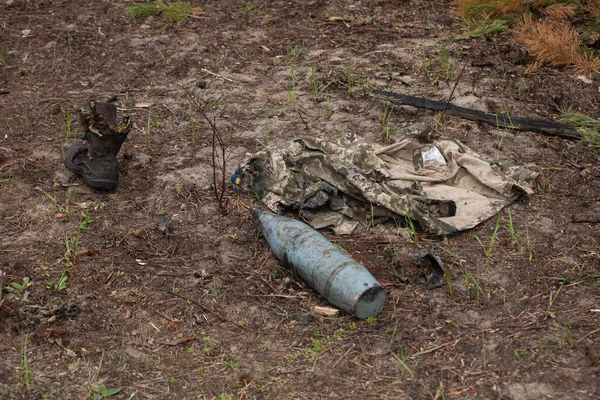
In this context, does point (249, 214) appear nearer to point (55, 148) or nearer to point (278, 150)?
point (278, 150)

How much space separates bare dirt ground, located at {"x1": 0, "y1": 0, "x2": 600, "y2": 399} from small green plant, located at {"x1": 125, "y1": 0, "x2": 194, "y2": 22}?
0.86ft

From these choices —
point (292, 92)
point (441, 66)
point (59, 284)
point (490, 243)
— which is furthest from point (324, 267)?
point (441, 66)

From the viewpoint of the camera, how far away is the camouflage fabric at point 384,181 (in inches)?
145

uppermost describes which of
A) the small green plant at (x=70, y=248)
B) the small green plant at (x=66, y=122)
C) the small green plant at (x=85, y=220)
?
the small green plant at (x=70, y=248)

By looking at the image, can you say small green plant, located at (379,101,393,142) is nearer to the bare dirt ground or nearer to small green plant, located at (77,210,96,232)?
the bare dirt ground

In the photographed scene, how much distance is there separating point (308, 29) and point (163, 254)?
308 centimetres

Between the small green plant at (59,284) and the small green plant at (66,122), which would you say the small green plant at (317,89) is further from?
the small green plant at (59,284)

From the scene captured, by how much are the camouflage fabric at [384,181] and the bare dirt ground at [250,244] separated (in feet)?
0.46

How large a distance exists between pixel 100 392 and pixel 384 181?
192cm

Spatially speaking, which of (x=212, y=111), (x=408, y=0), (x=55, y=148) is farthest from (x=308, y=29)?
(x=55, y=148)

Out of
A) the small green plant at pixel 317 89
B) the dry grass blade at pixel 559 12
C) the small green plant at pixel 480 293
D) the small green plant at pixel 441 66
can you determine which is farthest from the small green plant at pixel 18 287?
the dry grass blade at pixel 559 12

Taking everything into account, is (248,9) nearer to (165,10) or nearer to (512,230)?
(165,10)

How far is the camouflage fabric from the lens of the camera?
3.68 meters

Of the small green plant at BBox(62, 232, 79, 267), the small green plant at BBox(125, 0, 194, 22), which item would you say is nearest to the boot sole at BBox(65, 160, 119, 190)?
the small green plant at BBox(62, 232, 79, 267)
